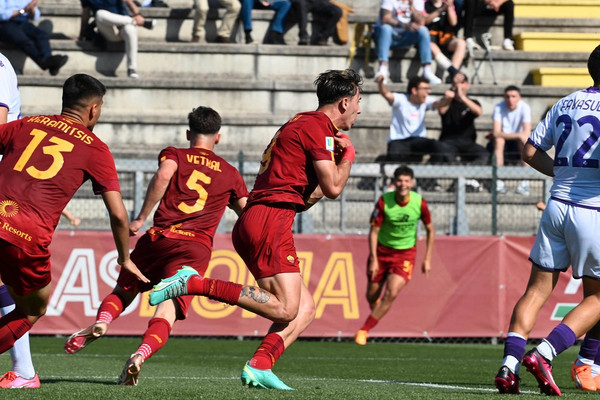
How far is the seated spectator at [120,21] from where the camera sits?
18.8 metres

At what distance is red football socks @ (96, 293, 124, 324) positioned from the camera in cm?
819

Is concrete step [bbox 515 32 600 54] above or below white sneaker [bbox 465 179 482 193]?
above

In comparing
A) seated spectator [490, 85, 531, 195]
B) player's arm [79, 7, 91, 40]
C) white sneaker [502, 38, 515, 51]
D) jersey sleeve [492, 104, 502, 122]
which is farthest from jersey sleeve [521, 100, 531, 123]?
player's arm [79, 7, 91, 40]

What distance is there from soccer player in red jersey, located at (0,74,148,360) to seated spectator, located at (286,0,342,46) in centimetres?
1285

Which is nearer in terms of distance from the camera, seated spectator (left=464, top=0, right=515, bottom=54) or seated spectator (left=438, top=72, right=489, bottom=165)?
seated spectator (left=438, top=72, right=489, bottom=165)

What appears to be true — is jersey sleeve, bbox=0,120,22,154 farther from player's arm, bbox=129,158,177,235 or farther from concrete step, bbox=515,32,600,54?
concrete step, bbox=515,32,600,54

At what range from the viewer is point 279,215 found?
23.8 ft

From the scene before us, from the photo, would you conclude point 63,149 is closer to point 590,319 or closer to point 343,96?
point 343,96

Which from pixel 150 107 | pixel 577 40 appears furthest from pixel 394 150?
pixel 577 40

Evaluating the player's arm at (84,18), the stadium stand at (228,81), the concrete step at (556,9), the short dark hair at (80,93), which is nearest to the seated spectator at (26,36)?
the stadium stand at (228,81)

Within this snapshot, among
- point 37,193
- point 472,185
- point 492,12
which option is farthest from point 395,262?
point 37,193

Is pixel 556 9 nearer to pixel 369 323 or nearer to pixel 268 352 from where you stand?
pixel 369 323

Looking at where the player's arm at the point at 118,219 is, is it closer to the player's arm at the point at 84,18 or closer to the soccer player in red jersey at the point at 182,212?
the soccer player in red jersey at the point at 182,212

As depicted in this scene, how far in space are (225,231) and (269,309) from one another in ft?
28.0
